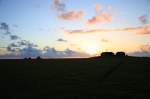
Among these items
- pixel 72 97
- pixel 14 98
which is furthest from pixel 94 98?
pixel 14 98

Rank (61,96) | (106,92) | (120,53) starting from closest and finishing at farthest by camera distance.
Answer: (61,96) < (106,92) < (120,53)

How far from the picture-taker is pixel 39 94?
44.4 ft

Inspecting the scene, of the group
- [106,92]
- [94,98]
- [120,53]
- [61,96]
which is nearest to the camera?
[94,98]

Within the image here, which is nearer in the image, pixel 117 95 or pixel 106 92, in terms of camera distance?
pixel 117 95

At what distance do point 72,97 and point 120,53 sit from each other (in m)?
97.1

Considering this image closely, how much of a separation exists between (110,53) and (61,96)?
3941 inches

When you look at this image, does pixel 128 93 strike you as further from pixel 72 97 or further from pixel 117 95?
pixel 72 97

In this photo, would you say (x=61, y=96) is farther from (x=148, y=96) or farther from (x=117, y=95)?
(x=148, y=96)

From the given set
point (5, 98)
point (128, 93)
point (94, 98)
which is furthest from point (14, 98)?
point (128, 93)

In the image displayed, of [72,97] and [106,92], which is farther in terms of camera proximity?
[106,92]

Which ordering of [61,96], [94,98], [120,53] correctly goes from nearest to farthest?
[94,98], [61,96], [120,53]

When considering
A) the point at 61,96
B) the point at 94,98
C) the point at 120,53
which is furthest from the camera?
the point at 120,53

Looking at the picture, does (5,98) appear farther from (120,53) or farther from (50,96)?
(120,53)

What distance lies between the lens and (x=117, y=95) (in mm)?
12633
